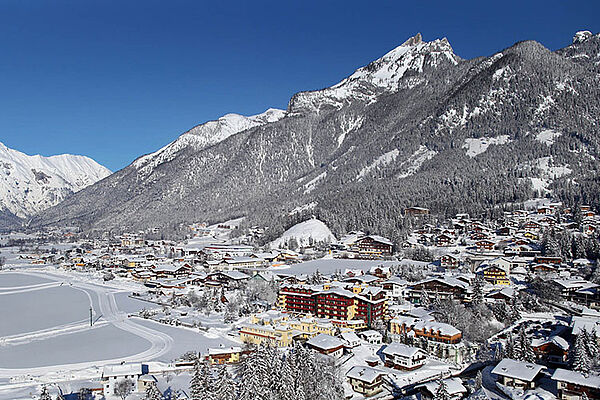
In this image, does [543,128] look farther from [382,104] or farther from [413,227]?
[382,104]

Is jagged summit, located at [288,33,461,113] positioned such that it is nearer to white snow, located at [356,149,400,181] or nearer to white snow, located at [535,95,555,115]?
white snow, located at [356,149,400,181]

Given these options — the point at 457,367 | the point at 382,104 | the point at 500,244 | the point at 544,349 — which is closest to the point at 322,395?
the point at 457,367

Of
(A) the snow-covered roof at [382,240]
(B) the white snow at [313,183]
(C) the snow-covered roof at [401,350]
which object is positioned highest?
(B) the white snow at [313,183]

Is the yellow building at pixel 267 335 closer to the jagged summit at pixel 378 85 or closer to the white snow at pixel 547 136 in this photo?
the white snow at pixel 547 136

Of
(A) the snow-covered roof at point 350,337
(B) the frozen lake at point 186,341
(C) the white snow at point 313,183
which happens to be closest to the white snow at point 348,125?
(C) the white snow at point 313,183

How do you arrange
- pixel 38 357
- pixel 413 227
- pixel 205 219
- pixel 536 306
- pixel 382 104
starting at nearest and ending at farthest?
pixel 38 357
pixel 536 306
pixel 413 227
pixel 205 219
pixel 382 104

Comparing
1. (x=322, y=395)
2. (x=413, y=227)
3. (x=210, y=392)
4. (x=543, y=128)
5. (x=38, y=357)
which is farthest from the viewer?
(x=543, y=128)
